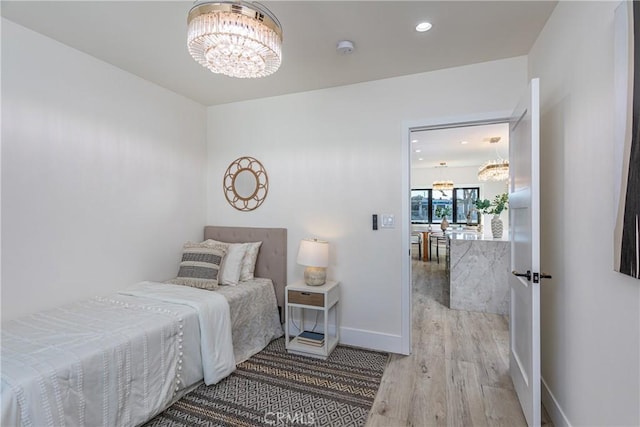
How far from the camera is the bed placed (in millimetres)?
1474

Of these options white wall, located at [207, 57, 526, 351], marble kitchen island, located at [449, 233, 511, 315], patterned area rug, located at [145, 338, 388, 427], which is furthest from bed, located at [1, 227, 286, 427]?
marble kitchen island, located at [449, 233, 511, 315]

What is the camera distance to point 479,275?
411 cm

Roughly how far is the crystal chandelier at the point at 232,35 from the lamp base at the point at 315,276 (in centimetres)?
189

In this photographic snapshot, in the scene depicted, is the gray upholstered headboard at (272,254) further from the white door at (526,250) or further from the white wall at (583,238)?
the white wall at (583,238)

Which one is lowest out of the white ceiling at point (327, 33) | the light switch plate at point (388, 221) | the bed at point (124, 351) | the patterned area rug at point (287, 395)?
the patterned area rug at point (287, 395)

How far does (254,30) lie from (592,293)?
207cm

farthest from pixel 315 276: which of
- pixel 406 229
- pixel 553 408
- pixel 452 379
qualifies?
pixel 553 408

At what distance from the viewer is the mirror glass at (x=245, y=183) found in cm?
357

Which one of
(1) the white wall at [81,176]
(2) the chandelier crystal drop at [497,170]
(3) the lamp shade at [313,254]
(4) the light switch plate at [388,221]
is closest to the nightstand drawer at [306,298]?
(3) the lamp shade at [313,254]

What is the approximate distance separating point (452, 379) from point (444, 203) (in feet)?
26.9

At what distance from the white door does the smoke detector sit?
1.26 meters

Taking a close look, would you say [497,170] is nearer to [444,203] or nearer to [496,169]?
[496,169]

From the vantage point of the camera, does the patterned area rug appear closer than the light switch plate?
Yes

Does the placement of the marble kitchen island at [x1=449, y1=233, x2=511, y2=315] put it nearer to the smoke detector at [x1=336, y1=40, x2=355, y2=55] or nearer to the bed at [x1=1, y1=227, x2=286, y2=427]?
the bed at [x1=1, y1=227, x2=286, y2=427]
